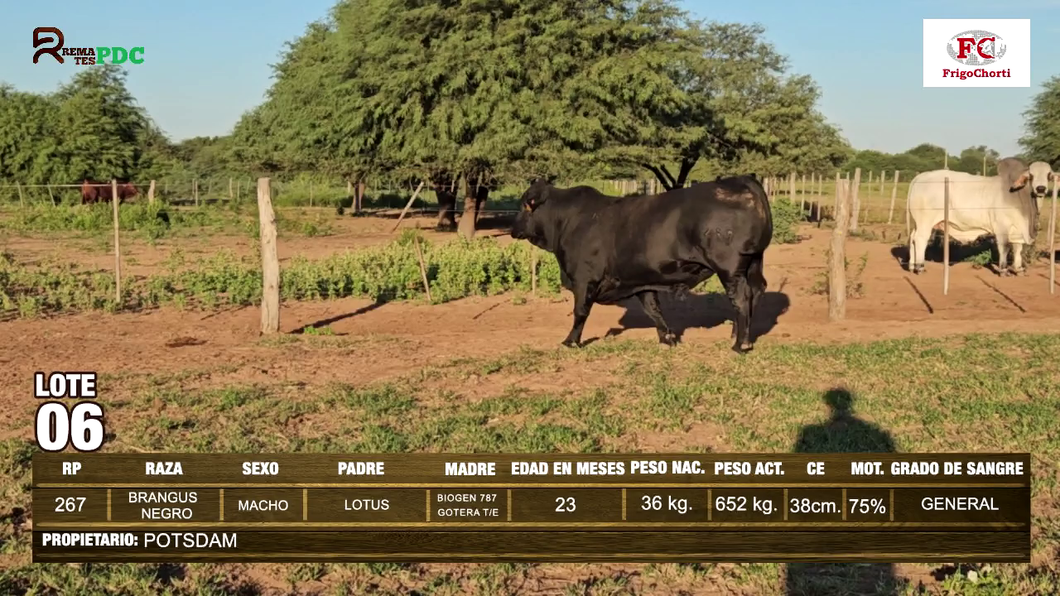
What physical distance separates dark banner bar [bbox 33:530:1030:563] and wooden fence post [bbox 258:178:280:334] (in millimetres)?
7164

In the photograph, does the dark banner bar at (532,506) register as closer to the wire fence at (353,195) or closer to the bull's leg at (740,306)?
the bull's leg at (740,306)

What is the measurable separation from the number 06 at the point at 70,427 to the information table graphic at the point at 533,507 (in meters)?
0.61

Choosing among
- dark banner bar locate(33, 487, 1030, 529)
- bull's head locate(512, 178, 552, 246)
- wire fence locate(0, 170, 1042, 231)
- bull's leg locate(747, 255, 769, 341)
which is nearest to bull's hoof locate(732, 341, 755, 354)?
bull's leg locate(747, 255, 769, 341)

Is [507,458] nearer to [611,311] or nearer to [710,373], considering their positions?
[710,373]

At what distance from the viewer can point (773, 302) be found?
539 inches

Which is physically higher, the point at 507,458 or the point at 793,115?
the point at 793,115

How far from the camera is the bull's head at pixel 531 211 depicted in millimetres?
10797

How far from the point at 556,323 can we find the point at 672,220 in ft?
9.23

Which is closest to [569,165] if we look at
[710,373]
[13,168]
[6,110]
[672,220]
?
[672,220]

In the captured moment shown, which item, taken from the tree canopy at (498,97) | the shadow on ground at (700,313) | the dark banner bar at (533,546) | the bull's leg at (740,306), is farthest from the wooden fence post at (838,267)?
the tree canopy at (498,97)

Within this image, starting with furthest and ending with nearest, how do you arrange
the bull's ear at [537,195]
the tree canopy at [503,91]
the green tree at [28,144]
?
1. the green tree at [28,144]
2. the tree canopy at [503,91]
3. the bull's ear at [537,195]

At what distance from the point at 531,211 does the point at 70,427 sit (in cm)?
661

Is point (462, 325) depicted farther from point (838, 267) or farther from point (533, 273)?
point (838, 267)

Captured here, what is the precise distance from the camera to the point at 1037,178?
16266mm
